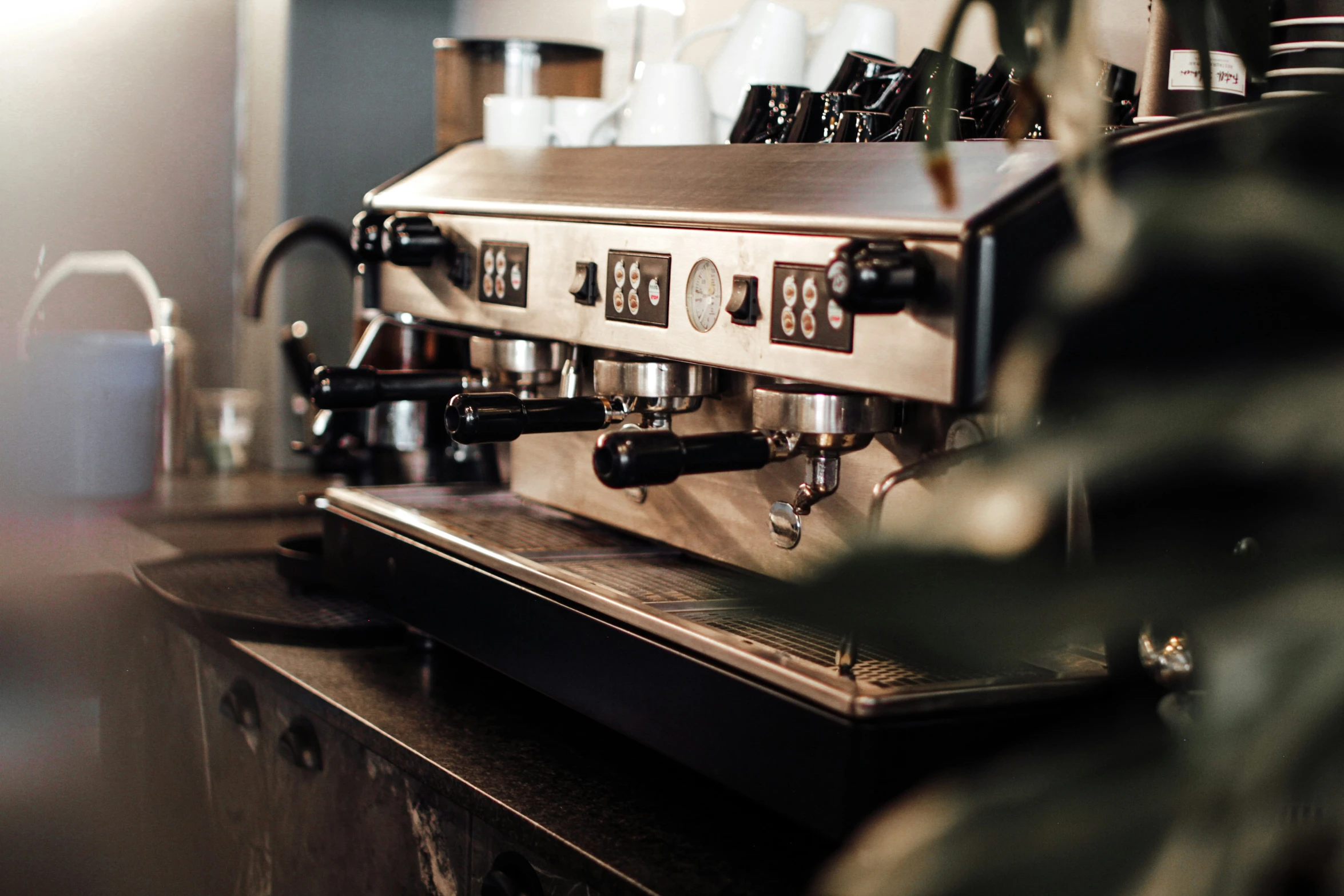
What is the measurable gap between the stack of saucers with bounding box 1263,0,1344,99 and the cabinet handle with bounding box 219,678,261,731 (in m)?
0.98

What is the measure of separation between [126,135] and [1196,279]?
2256 millimetres

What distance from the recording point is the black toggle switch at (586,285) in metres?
0.97

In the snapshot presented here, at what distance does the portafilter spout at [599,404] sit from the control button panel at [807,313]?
16 centimetres

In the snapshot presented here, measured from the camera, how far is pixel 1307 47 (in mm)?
746

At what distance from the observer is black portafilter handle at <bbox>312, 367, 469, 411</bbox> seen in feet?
3.55

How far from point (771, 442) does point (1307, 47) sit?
36 cm

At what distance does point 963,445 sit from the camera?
2.58 ft

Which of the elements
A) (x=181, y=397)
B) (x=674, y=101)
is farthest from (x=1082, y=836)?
(x=181, y=397)

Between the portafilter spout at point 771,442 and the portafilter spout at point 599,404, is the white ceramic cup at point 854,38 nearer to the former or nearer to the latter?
the portafilter spout at point 599,404

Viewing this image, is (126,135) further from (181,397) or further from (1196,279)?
(1196,279)

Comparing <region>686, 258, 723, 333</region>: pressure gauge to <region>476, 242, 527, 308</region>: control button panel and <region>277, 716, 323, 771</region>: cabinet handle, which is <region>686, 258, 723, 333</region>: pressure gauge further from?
<region>277, 716, 323, 771</region>: cabinet handle

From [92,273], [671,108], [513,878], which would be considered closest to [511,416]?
[513,878]

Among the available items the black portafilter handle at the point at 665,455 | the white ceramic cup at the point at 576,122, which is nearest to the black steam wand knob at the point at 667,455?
the black portafilter handle at the point at 665,455

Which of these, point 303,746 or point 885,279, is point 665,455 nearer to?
point 885,279
